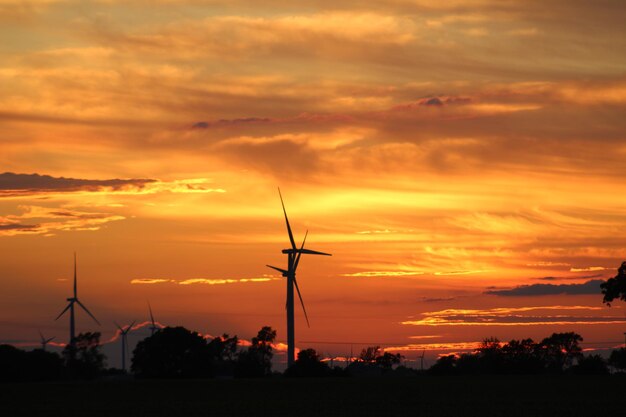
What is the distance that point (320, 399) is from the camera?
117062mm

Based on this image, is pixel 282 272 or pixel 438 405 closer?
pixel 438 405

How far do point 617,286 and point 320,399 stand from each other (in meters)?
43.1

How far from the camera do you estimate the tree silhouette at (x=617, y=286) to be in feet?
436

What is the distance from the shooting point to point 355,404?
4208 inches

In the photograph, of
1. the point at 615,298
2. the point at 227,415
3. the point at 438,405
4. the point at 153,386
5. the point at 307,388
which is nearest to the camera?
the point at 227,415

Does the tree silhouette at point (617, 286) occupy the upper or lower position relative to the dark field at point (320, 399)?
upper

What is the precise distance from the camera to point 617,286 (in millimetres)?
133250

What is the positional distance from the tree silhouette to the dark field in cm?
1153

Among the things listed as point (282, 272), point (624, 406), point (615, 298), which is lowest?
point (624, 406)

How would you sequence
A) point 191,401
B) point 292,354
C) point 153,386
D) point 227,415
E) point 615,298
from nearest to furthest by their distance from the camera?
point 227,415, point 191,401, point 615,298, point 153,386, point 292,354

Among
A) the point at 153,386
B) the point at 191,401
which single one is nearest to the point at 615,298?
the point at 191,401

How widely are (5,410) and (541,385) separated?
234ft

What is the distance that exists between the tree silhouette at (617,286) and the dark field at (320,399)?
37.8 feet

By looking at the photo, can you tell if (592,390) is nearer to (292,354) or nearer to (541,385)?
(541,385)
